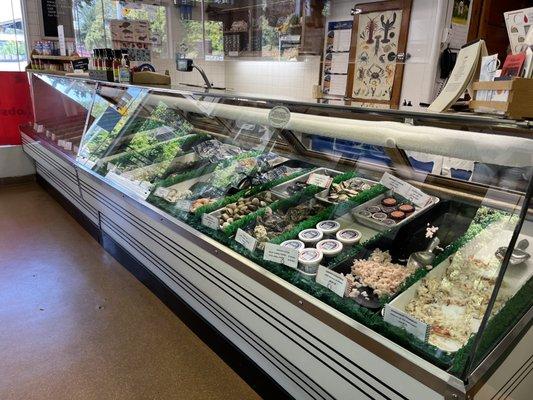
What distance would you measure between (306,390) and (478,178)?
3.96 feet

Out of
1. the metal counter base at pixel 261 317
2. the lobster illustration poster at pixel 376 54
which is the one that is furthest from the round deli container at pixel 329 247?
the lobster illustration poster at pixel 376 54

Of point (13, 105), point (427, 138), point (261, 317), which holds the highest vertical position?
point (427, 138)

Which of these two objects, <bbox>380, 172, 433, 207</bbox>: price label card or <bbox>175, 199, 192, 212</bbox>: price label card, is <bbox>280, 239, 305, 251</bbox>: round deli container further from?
<bbox>175, 199, 192, 212</bbox>: price label card

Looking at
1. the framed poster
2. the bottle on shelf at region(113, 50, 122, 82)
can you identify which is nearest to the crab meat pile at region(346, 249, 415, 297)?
the bottle on shelf at region(113, 50, 122, 82)

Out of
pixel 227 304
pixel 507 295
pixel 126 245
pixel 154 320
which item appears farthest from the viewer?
pixel 126 245

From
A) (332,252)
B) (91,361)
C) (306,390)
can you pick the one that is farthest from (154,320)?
(332,252)

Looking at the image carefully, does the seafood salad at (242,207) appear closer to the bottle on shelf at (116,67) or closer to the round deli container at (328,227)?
the round deli container at (328,227)

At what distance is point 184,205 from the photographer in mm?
2301

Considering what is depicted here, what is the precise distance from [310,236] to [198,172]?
1.16 metres

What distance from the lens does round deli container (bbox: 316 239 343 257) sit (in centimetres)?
170

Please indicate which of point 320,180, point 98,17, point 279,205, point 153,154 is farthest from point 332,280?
point 98,17

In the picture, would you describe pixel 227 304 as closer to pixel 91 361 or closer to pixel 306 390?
pixel 306 390

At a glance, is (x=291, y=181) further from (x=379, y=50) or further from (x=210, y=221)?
(x=379, y=50)

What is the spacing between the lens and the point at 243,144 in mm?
2836
